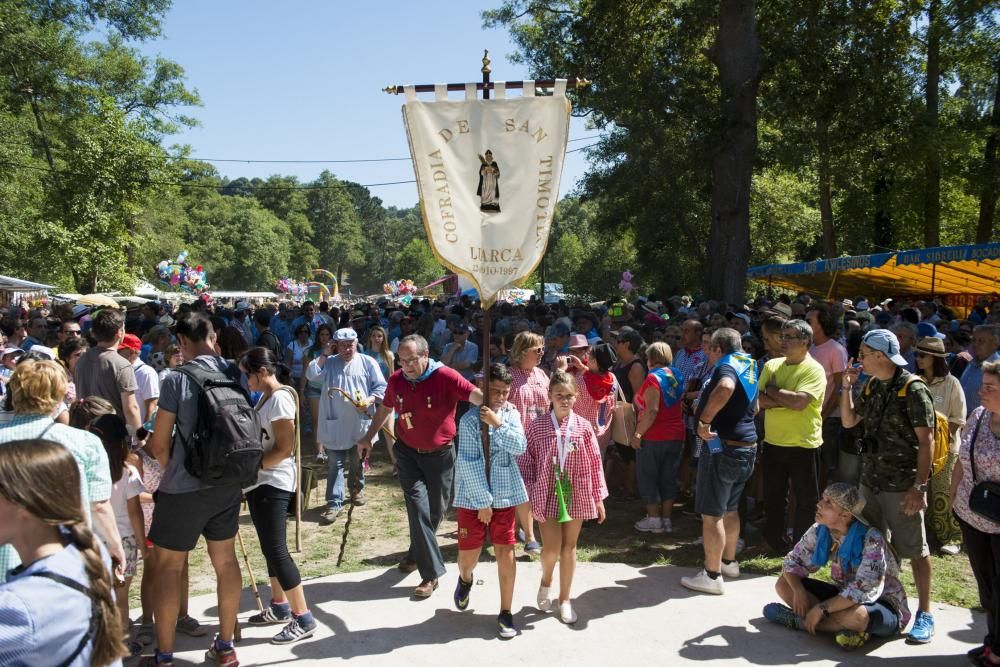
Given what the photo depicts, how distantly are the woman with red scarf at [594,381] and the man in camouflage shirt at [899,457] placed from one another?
6.71ft

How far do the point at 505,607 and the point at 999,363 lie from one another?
298cm

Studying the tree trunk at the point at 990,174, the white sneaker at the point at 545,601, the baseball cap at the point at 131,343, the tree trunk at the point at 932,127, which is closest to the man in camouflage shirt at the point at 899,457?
the white sneaker at the point at 545,601

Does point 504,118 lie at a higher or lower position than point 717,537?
higher

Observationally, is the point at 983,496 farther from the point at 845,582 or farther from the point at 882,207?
the point at 882,207

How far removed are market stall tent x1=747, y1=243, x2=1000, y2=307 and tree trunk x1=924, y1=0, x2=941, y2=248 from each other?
2.19 metres

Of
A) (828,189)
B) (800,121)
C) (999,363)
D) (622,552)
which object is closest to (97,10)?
(800,121)

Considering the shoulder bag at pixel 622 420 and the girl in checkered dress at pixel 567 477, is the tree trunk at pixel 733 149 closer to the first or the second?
the shoulder bag at pixel 622 420

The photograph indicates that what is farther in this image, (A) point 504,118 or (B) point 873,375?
(A) point 504,118

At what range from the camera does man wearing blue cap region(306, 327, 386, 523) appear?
704 centimetres

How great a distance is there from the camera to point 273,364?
464 cm

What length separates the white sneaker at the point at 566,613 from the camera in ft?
15.2

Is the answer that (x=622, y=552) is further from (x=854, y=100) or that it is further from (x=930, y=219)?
(x=930, y=219)

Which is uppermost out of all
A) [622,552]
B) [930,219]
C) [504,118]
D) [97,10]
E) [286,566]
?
[97,10]

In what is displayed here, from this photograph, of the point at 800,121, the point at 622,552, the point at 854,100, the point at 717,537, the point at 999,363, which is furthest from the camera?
the point at 800,121
